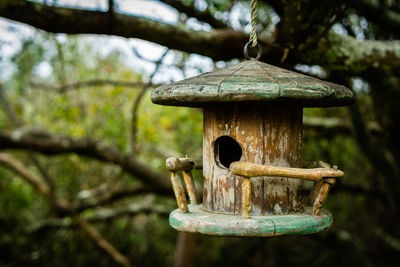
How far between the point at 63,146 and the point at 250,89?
4332 millimetres

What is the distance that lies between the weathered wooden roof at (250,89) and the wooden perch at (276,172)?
34 centimetres

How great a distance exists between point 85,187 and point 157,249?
1.99 m

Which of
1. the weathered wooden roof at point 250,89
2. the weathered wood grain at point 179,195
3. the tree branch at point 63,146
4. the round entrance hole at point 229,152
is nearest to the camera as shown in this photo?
the weathered wooden roof at point 250,89

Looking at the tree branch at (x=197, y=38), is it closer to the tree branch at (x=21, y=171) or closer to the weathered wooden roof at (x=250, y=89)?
the weathered wooden roof at (x=250, y=89)

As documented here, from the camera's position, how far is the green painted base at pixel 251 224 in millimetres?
2043

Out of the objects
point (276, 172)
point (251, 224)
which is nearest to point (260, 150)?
point (276, 172)

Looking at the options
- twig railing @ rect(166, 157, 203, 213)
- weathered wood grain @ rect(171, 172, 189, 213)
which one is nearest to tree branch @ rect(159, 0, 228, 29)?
twig railing @ rect(166, 157, 203, 213)

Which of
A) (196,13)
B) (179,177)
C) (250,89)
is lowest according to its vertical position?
(179,177)

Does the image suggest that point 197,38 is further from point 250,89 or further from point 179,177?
point 250,89

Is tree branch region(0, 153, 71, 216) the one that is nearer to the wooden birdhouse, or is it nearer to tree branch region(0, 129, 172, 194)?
tree branch region(0, 129, 172, 194)

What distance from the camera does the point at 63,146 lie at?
5719 mm

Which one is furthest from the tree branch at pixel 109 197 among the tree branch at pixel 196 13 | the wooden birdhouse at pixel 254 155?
the wooden birdhouse at pixel 254 155

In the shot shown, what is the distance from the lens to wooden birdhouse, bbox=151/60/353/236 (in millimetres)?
2039

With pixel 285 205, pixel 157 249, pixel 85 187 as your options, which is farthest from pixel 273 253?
pixel 285 205
